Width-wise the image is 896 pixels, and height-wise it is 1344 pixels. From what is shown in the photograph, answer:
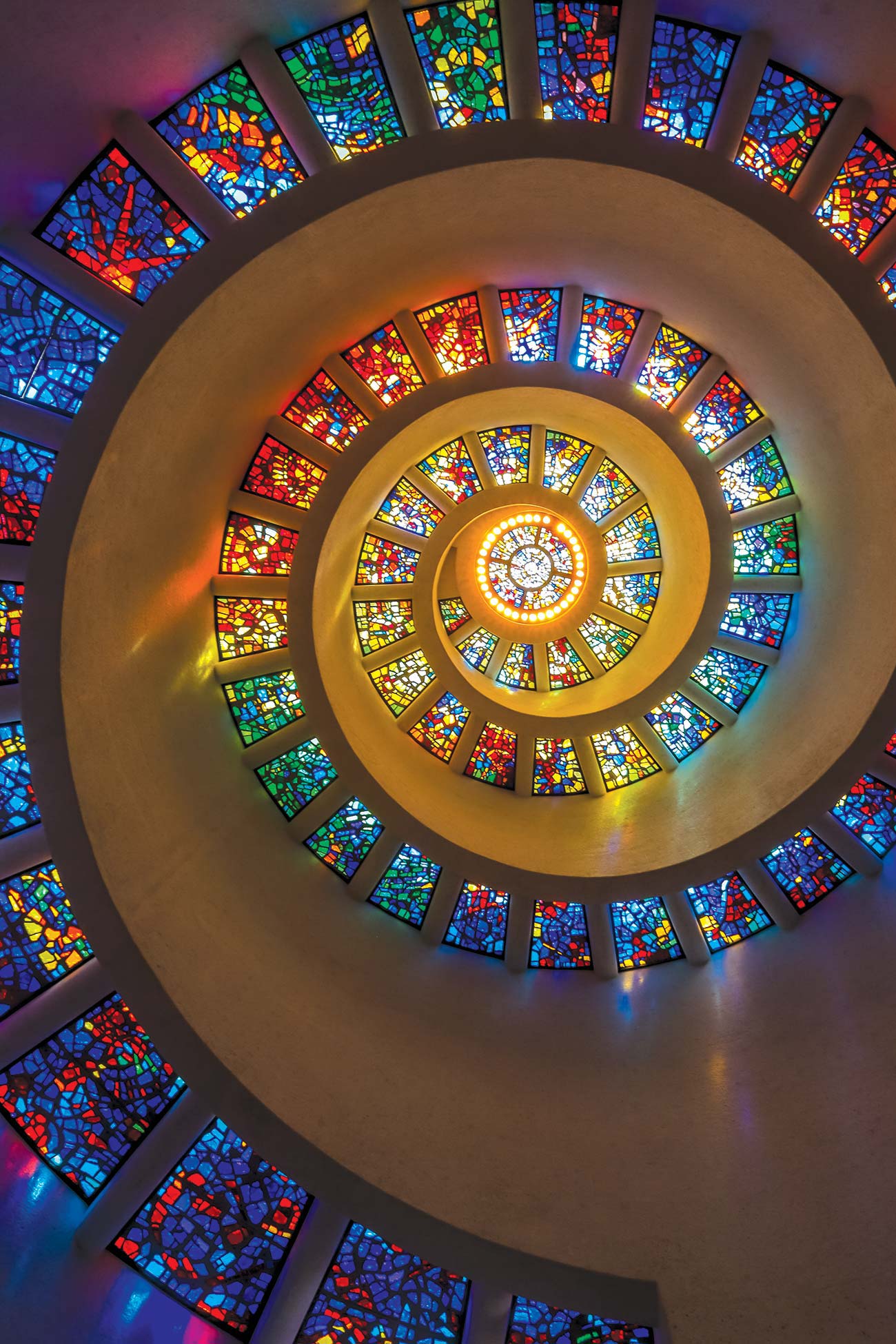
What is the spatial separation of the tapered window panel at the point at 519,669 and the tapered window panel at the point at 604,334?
15.5ft

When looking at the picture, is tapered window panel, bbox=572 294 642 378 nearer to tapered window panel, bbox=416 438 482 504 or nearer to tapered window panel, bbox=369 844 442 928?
tapered window panel, bbox=416 438 482 504

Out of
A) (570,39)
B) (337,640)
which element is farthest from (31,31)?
(337,640)

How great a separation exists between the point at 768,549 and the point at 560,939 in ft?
17.0

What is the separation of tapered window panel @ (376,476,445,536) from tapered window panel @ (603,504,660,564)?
2492mm

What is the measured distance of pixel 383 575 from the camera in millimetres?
11445

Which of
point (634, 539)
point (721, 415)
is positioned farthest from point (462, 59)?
point (634, 539)

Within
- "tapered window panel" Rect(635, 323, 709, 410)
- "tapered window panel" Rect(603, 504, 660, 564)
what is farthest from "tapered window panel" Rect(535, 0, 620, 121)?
"tapered window panel" Rect(603, 504, 660, 564)

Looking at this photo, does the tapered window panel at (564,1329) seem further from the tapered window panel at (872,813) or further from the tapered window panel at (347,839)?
the tapered window panel at (872,813)

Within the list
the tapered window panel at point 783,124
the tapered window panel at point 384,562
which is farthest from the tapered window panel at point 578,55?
the tapered window panel at point 384,562

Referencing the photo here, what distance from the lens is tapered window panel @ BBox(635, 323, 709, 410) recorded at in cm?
879

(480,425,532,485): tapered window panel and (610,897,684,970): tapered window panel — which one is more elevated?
(480,425,532,485): tapered window panel

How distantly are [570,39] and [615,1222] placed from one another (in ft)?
30.9

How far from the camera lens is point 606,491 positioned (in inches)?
453

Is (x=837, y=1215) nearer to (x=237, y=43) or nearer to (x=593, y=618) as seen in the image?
(x=593, y=618)
